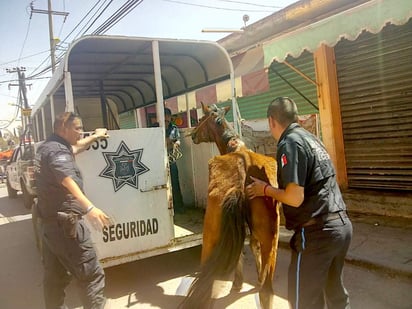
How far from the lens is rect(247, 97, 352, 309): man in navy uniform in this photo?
2312mm

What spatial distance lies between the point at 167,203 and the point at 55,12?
23003 mm

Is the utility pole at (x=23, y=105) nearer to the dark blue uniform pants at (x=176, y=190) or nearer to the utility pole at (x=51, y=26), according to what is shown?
the utility pole at (x=51, y=26)

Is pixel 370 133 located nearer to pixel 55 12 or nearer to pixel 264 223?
pixel 264 223

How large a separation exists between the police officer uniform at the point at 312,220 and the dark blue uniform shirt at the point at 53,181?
1792mm

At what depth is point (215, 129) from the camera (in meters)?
4.46

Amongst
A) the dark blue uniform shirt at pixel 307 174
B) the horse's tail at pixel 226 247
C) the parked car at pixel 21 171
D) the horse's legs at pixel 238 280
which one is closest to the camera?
the dark blue uniform shirt at pixel 307 174

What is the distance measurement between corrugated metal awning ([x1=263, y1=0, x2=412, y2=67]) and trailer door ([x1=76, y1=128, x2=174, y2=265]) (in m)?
2.70

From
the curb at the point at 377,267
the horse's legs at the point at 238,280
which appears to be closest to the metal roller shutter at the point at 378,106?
the curb at the point at 377,267

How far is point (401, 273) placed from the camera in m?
3.92

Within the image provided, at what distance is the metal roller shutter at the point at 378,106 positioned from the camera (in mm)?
5988

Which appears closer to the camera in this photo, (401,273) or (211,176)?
(211,176)

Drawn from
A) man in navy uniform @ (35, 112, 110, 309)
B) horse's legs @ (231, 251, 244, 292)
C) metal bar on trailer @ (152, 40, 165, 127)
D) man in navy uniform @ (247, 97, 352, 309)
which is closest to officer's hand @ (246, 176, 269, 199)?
man in navy uniform @ (247, 97, 352, 309)

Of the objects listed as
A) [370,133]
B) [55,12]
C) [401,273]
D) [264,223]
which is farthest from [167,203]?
[55,12]

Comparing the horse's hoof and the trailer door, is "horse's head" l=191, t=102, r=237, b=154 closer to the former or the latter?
the trailer door
